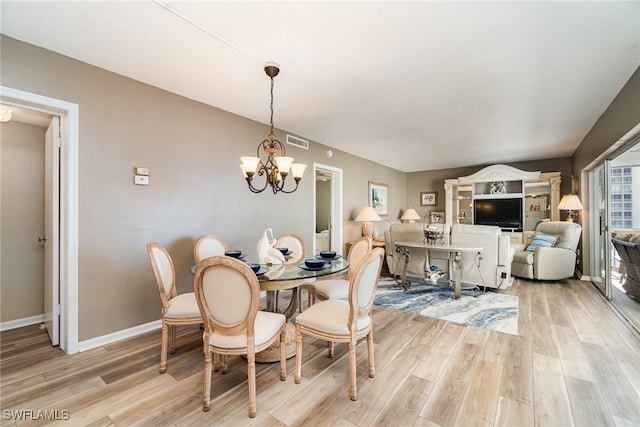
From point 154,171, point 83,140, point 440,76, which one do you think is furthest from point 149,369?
point 440,76

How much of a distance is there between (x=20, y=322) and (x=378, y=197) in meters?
6.43

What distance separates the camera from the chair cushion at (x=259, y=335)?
1675 millimetres

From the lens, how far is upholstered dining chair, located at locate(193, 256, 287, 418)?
62.6 inches

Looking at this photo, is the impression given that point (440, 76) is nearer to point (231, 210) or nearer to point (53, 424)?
point (231, 210)

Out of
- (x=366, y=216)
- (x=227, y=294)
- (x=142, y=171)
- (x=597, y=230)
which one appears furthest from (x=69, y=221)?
(x=597, y=230)

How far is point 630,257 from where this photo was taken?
3.14 meters

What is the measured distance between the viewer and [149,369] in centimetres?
212

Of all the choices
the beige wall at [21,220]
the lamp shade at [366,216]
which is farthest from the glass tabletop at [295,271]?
the lamp shade at [366,216]

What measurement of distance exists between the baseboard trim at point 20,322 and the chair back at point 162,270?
2.14 meters

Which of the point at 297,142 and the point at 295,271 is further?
the point at 297,142

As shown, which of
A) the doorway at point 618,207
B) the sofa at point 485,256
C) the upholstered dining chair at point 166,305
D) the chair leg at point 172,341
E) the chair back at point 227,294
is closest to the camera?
the chair back at point 227,294

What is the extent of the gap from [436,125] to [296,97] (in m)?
2.23

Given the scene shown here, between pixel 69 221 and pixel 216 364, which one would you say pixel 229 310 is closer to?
pixel 216 364

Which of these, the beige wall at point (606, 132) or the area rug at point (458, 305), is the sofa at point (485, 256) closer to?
the area rug at point (458, 305)
